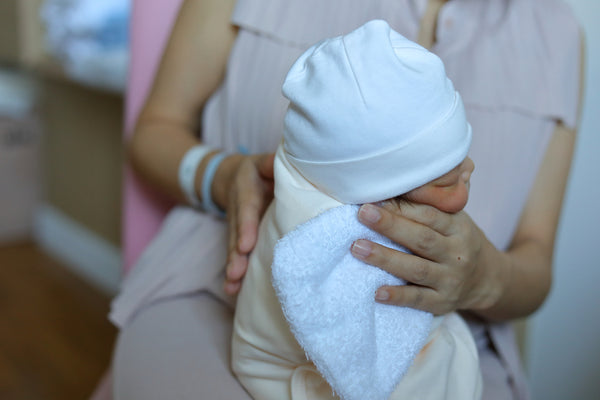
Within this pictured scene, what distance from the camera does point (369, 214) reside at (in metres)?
0.50

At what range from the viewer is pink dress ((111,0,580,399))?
74cm

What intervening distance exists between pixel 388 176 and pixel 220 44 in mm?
451

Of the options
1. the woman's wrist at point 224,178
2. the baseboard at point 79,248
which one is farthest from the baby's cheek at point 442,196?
the baseboard at point 79,248

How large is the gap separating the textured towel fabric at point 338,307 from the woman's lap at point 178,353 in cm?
17

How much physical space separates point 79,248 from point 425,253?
6.38ft

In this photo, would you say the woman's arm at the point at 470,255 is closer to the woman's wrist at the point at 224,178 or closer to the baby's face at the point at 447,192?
the baby's face at the point at 447,192

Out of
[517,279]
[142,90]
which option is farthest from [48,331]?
[517,279]

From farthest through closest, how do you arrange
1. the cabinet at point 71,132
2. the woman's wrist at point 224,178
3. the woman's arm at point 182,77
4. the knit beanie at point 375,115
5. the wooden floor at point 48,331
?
the cabinet at point 71,132, the wooden floor at point 48,331, the woman's arm at point 182,77, the woman's wrist at point 224,178, the knit beanie at point 375,115

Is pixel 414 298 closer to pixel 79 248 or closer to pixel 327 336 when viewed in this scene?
pixel 327 336

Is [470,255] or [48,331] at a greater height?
[470,255]

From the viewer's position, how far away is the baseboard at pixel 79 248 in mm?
2092

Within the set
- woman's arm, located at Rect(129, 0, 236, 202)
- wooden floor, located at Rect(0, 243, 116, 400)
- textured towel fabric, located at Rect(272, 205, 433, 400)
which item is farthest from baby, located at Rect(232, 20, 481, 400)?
wooden floor, located at Rect(0, 243, 116, 400)

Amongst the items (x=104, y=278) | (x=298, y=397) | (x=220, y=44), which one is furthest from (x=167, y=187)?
(x=104, y=278)

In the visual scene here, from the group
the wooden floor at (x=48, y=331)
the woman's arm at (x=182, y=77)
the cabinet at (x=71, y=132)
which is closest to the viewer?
the woman's arm at (x=182, y=77)
